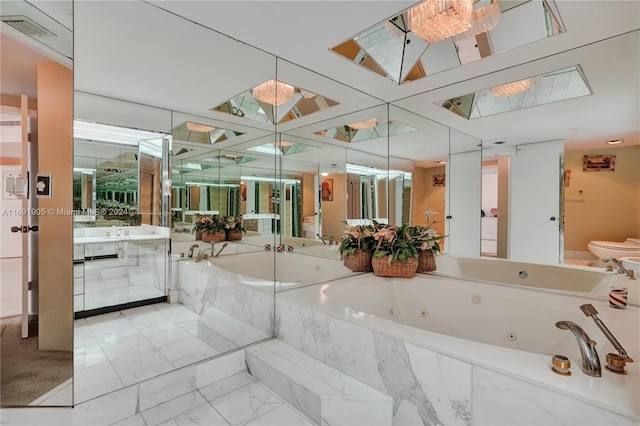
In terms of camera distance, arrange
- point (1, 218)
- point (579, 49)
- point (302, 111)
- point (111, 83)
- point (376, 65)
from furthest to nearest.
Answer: point (302, 111), point (376, 65), point (1, 218), point (579, 49), point (111, 83)

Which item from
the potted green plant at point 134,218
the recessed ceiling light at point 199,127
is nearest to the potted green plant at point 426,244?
the recessed ceiling light at point 199,127

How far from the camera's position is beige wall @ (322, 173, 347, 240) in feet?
8.27

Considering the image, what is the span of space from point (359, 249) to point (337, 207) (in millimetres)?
415

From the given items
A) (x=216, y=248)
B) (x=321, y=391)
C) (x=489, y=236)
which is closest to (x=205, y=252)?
(x=216, y=248)

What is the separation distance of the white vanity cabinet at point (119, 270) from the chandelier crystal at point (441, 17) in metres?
1.87

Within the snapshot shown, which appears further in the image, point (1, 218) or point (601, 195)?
point (1, 218)

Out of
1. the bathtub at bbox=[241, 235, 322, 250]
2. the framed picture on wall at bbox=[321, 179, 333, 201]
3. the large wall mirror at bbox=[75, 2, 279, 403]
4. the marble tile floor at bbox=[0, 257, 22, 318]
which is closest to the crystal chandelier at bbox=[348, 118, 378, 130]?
A: the framed picture on wall at bbox=[321, 179, 333, 201]

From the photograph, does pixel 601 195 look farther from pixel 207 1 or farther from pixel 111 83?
pixel 111 83

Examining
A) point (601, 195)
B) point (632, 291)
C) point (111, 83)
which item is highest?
point (111, 83)

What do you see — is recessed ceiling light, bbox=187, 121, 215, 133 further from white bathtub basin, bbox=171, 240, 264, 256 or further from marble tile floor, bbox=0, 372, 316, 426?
marble tile floor, bbox=0, 372, 316, 426

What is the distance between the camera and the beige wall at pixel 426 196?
79.7 inches

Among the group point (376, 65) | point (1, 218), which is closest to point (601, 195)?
point (376, 65)

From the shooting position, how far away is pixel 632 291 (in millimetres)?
1466

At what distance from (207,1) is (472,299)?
234cm
